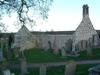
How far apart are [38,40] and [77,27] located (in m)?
9.07

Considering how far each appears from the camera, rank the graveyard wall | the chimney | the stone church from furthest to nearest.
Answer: the graveyard wall
the chimney
the stone church

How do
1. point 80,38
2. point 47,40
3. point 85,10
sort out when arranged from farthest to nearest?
1. point 47,40
2. point 85,10
3. point 80,38

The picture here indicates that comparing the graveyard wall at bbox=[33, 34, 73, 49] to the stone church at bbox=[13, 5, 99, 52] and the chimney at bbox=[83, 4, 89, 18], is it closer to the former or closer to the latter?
the stone church at bbox=[13, 5, 99, 52]

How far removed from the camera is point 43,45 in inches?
1804

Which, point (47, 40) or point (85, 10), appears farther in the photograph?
point (47, 40)

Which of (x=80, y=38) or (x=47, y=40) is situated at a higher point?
(x=80, y=38)

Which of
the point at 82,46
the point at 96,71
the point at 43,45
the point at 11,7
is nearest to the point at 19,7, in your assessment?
the point at 11,7

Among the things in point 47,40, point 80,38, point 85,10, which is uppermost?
point 85,10

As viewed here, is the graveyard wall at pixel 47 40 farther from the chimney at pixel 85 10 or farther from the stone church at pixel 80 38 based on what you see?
the chimney at pixel 85 10

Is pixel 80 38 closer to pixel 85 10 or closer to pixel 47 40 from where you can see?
pixel 85 10

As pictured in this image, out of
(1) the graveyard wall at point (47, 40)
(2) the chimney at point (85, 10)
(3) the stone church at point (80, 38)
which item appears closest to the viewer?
(3) the stone church at point (80, 38)

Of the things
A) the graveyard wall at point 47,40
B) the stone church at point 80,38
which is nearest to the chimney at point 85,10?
the stone church at point 80,38

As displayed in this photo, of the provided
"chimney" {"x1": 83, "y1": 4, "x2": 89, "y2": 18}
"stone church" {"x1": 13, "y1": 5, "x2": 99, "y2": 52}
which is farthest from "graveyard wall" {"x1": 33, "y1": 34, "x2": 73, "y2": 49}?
"chimney" {"x1": 83, "y1": 4, "x2": 89, "y2": 18}

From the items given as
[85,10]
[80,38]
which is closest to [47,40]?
[80,38]
